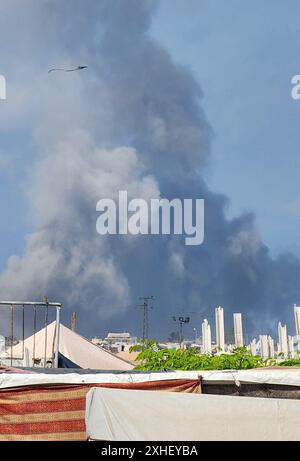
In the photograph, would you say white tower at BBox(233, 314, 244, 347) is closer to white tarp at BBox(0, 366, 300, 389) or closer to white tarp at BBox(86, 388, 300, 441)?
white tarp at BBox(0, 366, 300, 389)

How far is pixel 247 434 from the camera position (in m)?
8.03

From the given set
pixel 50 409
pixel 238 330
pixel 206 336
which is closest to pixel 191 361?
pixel 50 409

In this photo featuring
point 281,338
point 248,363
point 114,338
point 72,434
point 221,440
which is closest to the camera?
point 221,440

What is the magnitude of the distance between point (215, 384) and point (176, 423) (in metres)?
1.25

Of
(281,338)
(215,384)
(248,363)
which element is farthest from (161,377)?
(281,338)

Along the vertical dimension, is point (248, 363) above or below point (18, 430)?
above

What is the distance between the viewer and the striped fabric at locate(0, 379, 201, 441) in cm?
893

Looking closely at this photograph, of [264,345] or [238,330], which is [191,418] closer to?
[238,330]

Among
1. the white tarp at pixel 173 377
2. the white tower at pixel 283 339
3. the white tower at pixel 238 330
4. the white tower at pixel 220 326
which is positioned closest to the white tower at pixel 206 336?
the white tower at pixel 220 326

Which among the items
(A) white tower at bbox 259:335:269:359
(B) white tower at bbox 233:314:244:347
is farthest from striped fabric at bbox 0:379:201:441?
(A) white tower at bbox 259:335:269:359

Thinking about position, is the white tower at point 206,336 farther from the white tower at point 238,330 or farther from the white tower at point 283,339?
the white tower at point 283,339

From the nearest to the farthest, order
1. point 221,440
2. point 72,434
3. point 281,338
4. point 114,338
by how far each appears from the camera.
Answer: point 221,440 → point 72,434 → point 281,338 → point 114,338

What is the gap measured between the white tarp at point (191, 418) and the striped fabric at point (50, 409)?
0.68 m

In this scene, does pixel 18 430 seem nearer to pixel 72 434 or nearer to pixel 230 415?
pixel 72 434
